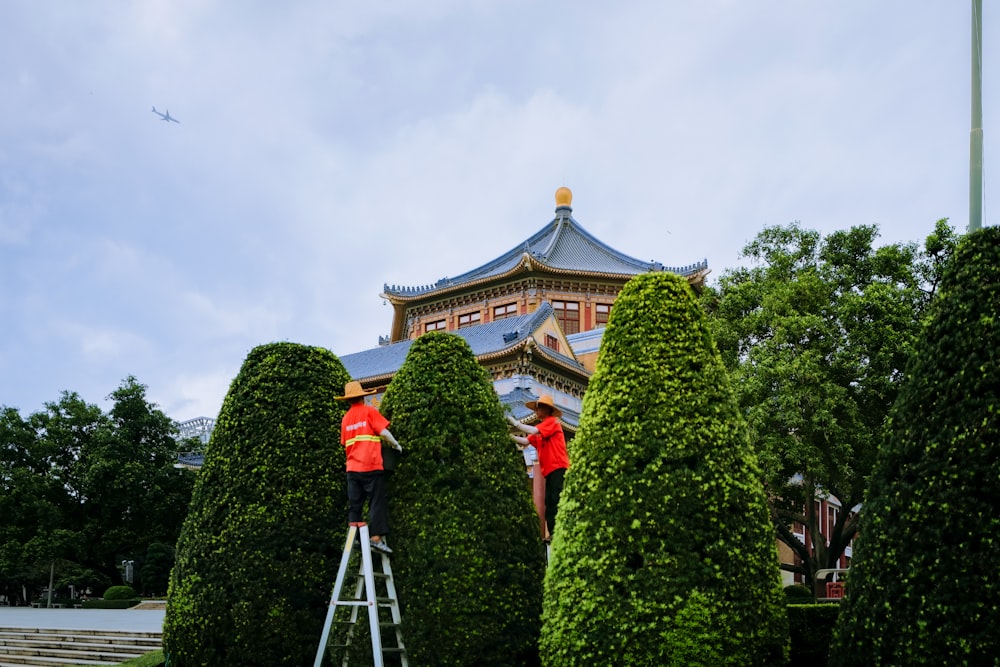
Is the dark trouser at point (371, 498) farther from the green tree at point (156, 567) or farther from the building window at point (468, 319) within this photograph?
the building window at point (468, 319)

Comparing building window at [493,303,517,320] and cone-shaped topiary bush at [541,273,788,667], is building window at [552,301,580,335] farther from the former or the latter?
cone-shaped topiary bush at [541,273,788,667]

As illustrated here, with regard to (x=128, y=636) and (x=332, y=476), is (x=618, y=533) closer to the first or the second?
(x=332, y=476)

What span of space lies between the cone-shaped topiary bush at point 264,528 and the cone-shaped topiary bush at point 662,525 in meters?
2.60

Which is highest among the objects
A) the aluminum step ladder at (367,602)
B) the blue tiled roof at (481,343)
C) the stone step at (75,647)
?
the blue tiled roof at (481,343)

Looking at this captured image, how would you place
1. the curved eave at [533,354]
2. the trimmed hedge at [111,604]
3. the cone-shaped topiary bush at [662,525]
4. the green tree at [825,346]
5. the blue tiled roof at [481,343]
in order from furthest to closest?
the blue tiled roof at [481,343] < the curved eave at [533,354] < the trimmed hedge at [111,604] < the green tree at [825,346] < the cone-shaped topiary bush at [662,525]

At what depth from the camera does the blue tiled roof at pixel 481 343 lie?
1414 inches

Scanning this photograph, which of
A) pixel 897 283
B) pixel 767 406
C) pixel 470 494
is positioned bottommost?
pixel 470 494

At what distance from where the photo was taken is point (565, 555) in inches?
273

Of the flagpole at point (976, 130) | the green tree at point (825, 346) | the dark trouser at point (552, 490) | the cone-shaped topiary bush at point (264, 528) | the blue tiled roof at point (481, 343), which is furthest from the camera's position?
the blue tiled roof at point (481, 343)

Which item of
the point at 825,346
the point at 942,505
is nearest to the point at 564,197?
the point at 825,346

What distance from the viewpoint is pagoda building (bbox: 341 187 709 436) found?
36000 mm

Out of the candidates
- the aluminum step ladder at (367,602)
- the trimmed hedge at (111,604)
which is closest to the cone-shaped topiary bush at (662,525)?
the aluminum step ladder at (367,602)

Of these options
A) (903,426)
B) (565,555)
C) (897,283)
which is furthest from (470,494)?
(897,283)

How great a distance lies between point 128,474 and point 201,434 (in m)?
12.9
